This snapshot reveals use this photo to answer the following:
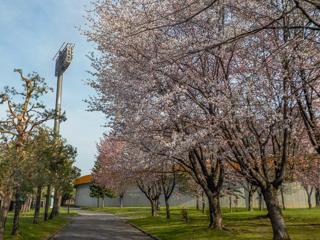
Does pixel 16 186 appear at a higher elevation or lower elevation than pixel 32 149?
lower

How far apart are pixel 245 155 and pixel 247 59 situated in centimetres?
364

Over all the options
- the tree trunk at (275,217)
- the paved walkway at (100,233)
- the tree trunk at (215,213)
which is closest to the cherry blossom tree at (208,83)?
the tree trunk at (275,217)

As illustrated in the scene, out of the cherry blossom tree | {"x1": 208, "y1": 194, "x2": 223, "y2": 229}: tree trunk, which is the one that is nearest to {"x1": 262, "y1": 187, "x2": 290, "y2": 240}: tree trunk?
the cherry blossom tree

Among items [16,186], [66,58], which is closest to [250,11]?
[16,186]

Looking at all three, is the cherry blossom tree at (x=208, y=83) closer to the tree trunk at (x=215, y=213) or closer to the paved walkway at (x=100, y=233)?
the tree trunk at (x=215, y=213)

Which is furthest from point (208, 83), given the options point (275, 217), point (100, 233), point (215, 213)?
point (100, 233)

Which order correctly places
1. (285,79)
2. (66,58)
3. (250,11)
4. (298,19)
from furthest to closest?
(66,58)
(285,79)
(298,19)
(250,11)

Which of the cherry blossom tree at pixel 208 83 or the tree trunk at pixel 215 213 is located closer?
the cherry blossom tree at pixel 208 83

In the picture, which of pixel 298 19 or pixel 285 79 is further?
pixel 285 79

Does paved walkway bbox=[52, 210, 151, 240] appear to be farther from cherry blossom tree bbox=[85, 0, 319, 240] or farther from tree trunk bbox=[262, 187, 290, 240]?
tree trunk bbox=[262, 187, 290, 240]

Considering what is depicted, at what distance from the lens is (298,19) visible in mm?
10867

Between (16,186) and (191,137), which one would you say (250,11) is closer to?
(191,137)

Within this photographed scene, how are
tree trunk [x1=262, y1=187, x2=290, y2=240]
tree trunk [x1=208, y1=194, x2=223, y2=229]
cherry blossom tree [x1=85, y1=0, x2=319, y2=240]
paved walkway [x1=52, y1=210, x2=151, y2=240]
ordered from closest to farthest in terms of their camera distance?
cherry blossom tree [x1=85, y1=0, x2=319, y2=240]
tree trunk [x1=262, y1=187, x2=290, y2=240]
tree trunk [x1=208, y1=194, x2=223, y2=229]
paved walkway [x1=52, y1=210, x2=151, y2=240]

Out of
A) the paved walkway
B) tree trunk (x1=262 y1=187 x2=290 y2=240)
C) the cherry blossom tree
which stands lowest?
the paved walkway
